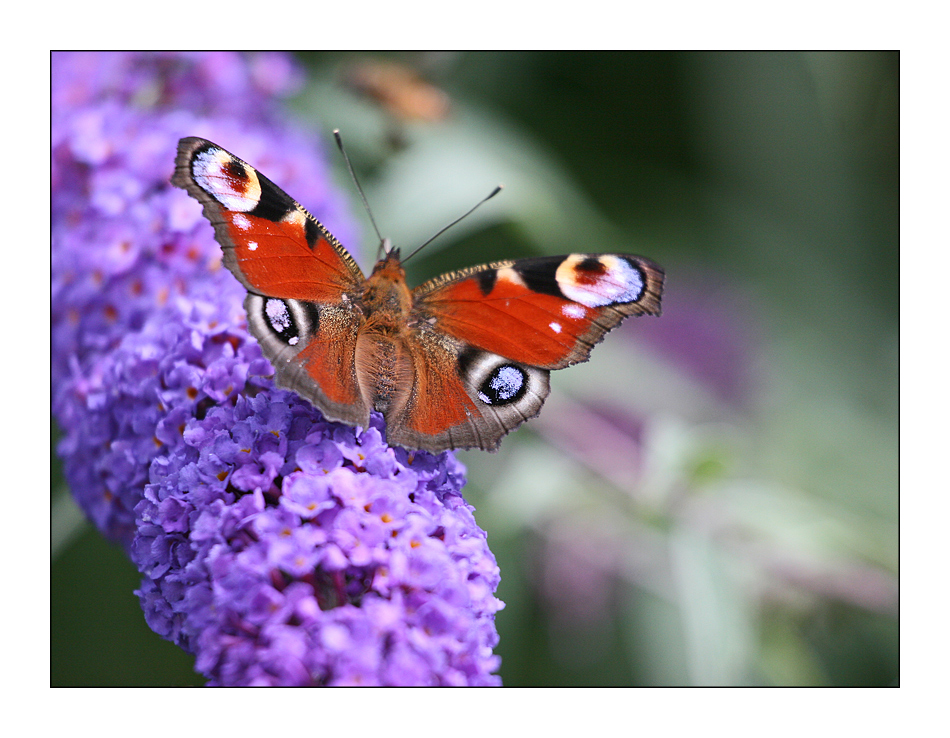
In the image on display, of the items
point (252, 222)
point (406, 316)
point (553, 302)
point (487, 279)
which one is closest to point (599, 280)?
point (553, 302)

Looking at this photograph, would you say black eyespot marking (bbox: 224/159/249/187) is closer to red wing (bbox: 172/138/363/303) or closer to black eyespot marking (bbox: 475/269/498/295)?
red wing (bbox: 172/138/363/303)

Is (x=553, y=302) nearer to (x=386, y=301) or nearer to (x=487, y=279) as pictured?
(x=487, y=279)

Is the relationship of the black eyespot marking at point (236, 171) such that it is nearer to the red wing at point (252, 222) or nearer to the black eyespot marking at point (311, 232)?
the red wing at point (252, 222)

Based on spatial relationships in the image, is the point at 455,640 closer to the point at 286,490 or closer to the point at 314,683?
the point at 314,683


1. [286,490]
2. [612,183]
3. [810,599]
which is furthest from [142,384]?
[612,183]

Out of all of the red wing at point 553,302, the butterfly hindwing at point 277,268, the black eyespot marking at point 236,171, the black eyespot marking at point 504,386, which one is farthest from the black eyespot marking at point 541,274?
the black eyespot marking at point 236,171

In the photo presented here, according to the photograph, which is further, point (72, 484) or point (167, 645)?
point (167, 645)

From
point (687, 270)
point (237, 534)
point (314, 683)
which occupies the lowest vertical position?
point (314, 683)
